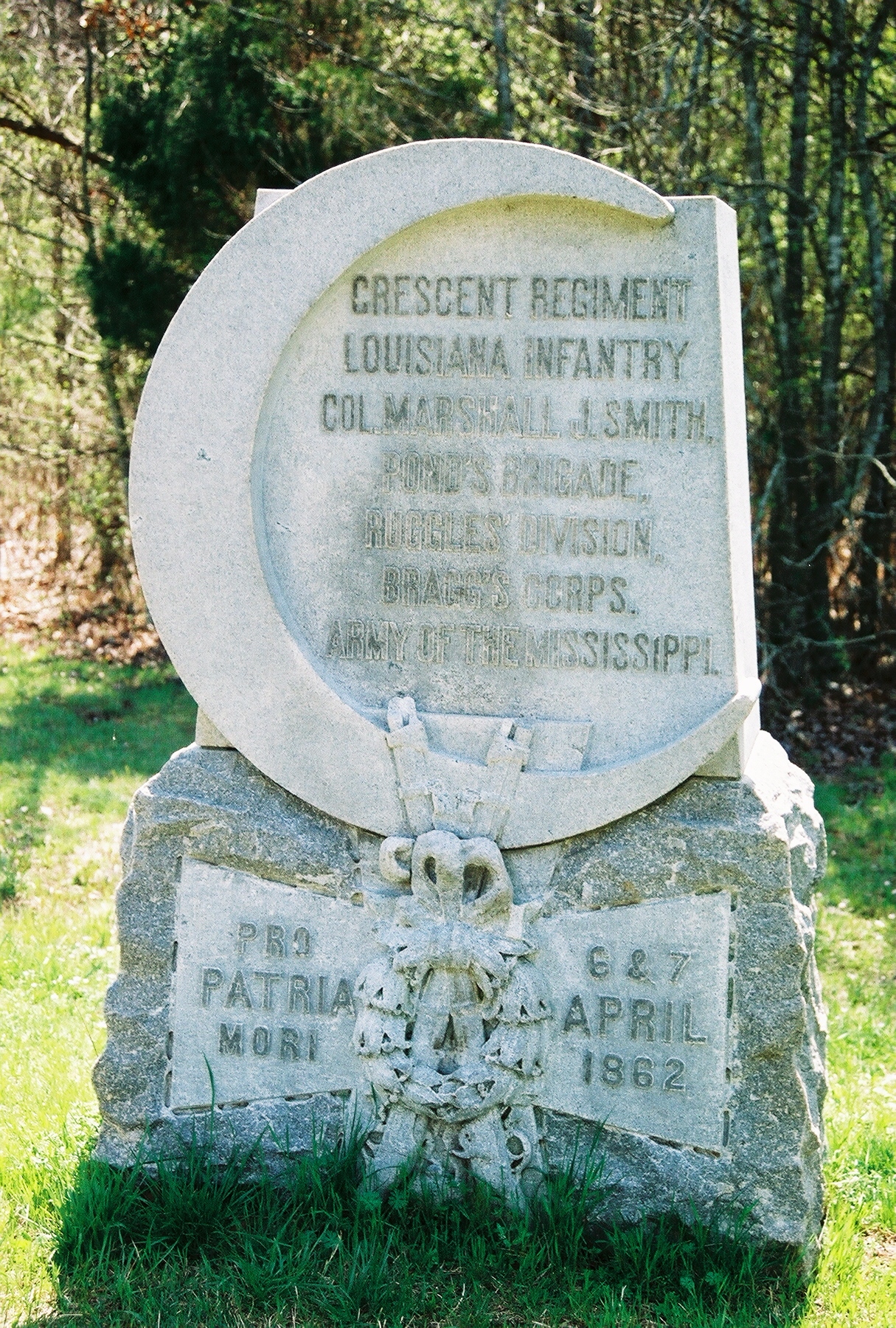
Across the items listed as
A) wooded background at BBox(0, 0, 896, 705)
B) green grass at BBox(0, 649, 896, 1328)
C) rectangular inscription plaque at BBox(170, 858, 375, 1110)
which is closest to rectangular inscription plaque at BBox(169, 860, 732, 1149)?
rectangular inscription plaque at BBox(170, 858, 375, 1110)

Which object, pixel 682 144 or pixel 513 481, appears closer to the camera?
pixel 513 481

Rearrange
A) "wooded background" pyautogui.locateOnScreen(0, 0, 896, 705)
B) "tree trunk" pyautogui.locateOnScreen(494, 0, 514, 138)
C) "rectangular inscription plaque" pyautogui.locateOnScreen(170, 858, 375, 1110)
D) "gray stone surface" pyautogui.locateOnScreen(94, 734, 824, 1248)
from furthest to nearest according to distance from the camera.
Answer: "tree trunk" pyautogui.locateOnScreen(494, 0, 514, 138) → "wooded background" pyautogui.locateOnScreen(0, 0, 896, 705) → "rectangular inscription plaque" pyautogui.locateOnScreen(170, 858, 375, 1110) → "gray stone surface" pyautogui.locateOnScreen(94, 734, 824, 1248)

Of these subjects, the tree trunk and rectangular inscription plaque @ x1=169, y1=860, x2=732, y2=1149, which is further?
the tree trunk

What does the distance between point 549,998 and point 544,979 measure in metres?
0.04

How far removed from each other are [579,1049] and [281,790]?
85 cm

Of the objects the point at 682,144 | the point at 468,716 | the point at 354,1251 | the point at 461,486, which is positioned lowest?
the point at 354,1251

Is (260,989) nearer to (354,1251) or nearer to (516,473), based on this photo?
(354,1251)

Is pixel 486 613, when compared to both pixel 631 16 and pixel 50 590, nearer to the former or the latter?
pixel 631 16

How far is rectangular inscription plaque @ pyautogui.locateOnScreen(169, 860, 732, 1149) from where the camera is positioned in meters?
2.96

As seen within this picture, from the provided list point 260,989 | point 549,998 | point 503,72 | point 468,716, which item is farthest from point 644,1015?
point 503,72

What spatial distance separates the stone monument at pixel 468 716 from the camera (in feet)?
9.65

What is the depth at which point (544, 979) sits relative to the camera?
302 centimetres

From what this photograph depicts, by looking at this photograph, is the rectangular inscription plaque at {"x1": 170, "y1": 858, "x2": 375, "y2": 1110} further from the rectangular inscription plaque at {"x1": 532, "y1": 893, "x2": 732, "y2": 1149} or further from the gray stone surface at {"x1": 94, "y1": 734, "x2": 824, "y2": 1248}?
the rectangular inscription plaque at {"x1": 532, "y1": 893, "x2": 732, "y2": 1149}

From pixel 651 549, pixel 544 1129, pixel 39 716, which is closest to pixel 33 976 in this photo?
pixel 544 1129
